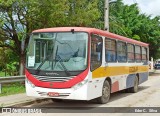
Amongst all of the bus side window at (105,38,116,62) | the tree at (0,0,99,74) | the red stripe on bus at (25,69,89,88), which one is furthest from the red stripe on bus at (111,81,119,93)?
the tree at (0,0,99,74)

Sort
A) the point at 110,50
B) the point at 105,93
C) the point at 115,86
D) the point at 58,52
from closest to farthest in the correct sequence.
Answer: the point at 58,52 < the point at 105,93 < the point at 110,50 < the point at 115,86

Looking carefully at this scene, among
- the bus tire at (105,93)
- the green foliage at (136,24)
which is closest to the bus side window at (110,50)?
the bus tire at (105,93)

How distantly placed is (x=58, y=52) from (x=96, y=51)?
1307 mm

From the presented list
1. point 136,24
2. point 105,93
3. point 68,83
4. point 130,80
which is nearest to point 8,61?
Result: point 136,24

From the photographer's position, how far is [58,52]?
41.0ft

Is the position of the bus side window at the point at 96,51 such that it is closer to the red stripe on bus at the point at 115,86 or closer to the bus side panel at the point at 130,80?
the red stripe on bus at the point at 115,86

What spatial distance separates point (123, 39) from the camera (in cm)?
1631

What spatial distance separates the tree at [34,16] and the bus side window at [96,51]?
24.1 feet

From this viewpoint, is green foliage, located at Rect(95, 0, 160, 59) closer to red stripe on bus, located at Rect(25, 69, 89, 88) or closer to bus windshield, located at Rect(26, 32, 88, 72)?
bus windshield, located at Rect(26, 32, 88, 72)

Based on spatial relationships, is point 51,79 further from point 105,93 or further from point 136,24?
point 136,24

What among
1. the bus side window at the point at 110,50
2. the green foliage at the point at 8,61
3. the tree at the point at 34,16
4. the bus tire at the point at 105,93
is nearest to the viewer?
the bus tire at the point at 105,93

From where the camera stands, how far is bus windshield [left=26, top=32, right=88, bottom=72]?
12.2 meters

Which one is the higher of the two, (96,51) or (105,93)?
(96,51)

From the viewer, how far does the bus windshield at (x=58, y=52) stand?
12219mm
